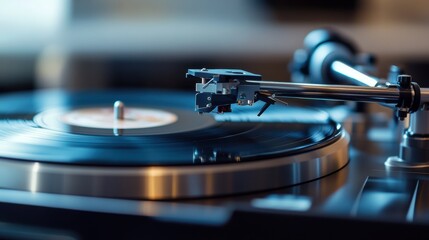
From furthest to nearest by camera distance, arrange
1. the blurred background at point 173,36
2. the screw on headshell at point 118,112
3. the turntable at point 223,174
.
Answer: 1. the blurred background at point 173,36
2. the screw on headshell at point 118,112
3. the turntable at point 223,174

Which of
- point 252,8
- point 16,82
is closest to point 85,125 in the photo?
point 16,82

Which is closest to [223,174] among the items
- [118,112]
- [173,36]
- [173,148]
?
[173,148]

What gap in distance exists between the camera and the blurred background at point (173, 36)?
1873 mm

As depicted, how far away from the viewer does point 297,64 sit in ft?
3.30

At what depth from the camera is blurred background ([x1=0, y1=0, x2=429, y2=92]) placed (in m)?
1.87

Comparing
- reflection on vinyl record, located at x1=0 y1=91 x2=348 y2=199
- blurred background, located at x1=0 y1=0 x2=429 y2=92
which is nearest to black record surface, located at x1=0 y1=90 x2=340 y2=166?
reflection on vinyl record, located at x1=0 y1=91 x2=348 y2=199

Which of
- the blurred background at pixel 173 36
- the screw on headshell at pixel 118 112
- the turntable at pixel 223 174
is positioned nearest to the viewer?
the turntable at pixel 223 174

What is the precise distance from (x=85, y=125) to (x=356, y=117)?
1.35ft

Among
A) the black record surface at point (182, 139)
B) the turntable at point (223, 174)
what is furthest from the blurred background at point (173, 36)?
the turntable at point (223, 174)

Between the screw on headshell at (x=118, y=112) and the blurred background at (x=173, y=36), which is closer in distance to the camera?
the screw on headshell at (x=118, y=112)

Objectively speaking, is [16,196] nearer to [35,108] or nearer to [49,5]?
[35,108]

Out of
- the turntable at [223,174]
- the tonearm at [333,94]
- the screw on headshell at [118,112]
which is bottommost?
the turntable at [223,174]

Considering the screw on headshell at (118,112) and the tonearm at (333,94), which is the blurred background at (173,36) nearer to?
the screw on headshell at (118,112)

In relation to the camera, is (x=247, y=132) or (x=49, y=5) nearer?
(x=247, y=132)
